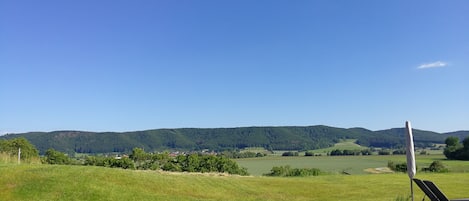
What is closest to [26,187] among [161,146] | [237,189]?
[237,189]

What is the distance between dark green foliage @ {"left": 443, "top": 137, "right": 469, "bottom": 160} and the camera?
87250 mm

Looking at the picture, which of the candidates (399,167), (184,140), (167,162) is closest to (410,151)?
(167,162)

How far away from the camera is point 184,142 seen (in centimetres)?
18950

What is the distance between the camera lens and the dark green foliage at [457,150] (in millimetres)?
87250

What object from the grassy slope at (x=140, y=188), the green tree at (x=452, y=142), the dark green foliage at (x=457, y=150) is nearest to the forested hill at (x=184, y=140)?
the green tree at (x=452, y=142)

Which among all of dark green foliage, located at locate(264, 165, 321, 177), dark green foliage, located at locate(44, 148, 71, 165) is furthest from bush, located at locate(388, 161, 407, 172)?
dark green foliage, located at locate(44, 148, 71, 165)

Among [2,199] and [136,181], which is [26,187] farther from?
[136,181]

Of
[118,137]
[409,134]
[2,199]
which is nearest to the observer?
[409,134]

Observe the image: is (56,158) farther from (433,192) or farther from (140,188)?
(433,192)

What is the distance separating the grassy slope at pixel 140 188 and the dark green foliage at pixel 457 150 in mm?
69775

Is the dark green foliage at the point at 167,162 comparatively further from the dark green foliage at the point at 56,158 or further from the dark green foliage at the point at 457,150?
the dark green foliage at the point at 457,150

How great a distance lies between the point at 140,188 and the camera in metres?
19.7

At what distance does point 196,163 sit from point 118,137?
120 m

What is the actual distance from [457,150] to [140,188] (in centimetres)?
9036
